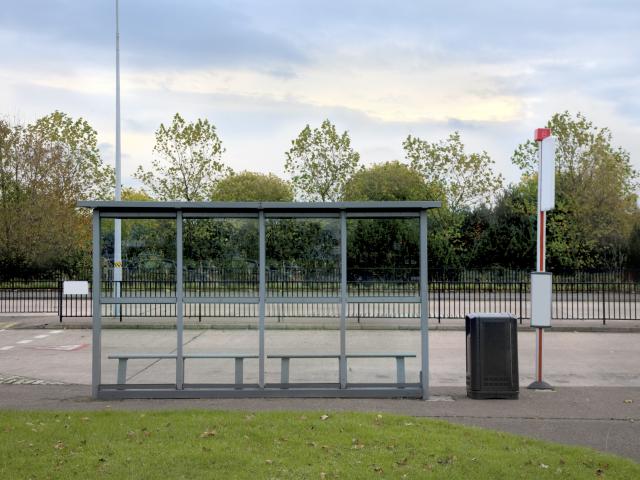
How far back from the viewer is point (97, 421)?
26.9 ft

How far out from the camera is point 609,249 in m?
40.8

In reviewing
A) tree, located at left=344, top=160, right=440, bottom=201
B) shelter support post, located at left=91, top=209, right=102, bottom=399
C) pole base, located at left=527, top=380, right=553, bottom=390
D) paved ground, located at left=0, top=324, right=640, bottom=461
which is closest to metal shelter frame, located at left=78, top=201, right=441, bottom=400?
shelter support post, located at left=91, top=209, right=102, bottom=399

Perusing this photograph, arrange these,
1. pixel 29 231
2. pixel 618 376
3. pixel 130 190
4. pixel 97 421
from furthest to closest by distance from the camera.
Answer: pixel 130 190 → pixel 29 231 → pixel 618 376 → pixel 97 421

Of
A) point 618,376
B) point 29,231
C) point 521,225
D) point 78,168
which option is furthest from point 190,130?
point 618,376

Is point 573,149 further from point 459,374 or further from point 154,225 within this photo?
point 154,225

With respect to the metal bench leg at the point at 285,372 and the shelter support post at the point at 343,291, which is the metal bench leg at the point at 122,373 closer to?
the metal bench leg at the point at 285,372

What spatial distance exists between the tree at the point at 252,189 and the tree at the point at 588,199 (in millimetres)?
15988

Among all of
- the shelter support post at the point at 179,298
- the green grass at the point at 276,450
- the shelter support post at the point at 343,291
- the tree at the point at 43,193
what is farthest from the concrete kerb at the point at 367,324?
the tree at the point at 43,193

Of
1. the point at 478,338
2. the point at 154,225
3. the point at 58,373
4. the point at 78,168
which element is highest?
the point at 78,168

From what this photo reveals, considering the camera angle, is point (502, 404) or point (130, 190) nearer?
point (502, 404)

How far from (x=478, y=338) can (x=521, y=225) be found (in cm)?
3643

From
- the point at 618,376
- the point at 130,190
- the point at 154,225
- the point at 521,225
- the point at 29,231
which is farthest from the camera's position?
the point at 130,190

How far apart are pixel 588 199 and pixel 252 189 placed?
22.1 m

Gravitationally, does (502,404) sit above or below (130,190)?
below
